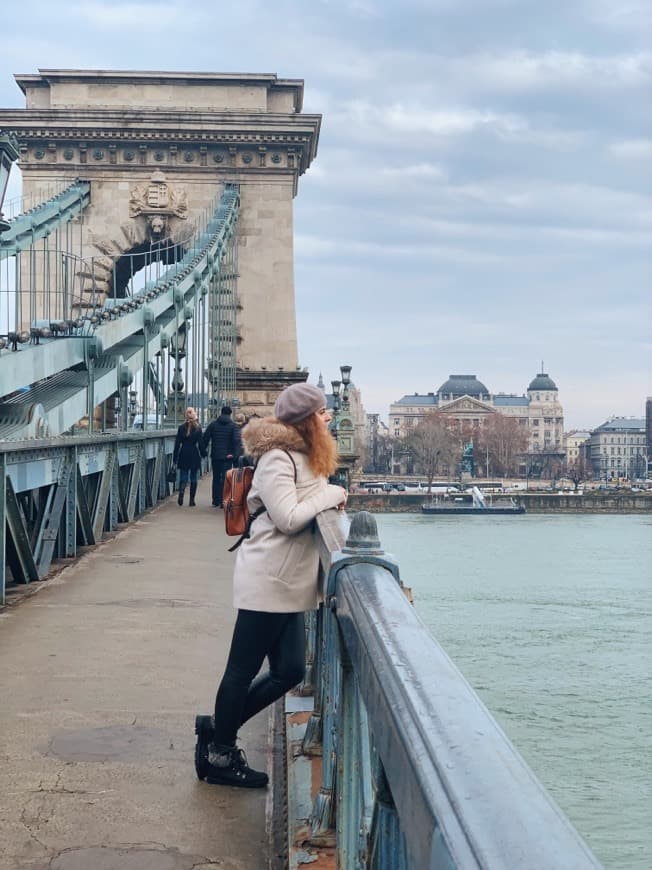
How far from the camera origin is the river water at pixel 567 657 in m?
14.0

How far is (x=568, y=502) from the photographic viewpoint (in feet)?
271

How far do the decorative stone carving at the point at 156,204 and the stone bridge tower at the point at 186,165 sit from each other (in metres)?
0.02

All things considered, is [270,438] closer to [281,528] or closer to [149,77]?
[281,528]

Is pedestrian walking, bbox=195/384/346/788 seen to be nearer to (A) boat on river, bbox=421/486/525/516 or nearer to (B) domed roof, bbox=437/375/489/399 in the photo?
(A) boat on river, bbox=421/486/525/516

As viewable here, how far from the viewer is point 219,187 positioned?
91.7 feet

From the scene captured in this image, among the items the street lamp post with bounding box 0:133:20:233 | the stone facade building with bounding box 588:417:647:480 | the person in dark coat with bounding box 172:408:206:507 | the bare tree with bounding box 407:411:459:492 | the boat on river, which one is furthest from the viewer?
the stone facade building with bounding box 588:417:647:480

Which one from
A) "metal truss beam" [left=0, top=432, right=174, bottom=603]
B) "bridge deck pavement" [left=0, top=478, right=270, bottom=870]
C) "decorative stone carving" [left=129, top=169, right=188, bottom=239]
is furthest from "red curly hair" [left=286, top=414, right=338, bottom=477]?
"decorative stone carving" [left=129, top=169, right=188, bottom=239]

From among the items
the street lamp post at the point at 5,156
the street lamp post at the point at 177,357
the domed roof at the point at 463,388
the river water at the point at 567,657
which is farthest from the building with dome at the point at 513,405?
the street lamp post at the point at 5,156

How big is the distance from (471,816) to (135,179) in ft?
91.3

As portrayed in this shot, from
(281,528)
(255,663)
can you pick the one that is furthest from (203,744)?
(281,528)

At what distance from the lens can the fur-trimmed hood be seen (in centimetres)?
330

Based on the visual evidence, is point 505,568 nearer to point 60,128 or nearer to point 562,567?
point 562,567

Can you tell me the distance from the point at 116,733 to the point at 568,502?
3176 inches

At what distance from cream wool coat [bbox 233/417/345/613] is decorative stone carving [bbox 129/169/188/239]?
24946 mm
